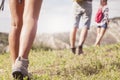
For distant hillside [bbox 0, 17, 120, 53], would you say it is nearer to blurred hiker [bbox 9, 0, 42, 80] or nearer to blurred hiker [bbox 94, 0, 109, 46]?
blurred hiker [bbox 94, 0, 109, 46]

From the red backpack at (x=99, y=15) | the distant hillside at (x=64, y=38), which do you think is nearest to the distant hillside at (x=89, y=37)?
the distant hillside at (x=64, y=38)

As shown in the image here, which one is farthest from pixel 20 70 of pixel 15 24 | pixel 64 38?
pixel 64 38

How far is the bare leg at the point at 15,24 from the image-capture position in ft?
19.5

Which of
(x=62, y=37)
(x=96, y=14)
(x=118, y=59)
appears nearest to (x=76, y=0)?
(x=118, y=59)

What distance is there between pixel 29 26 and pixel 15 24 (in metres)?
0.74

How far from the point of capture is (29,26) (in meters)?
5.40

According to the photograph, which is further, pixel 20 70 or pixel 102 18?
pixel 102 18

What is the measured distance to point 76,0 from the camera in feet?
33.2

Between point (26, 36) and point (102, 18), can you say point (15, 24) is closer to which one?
point (26, 36)

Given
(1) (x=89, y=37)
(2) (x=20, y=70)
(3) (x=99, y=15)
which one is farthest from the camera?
(1) (x=89, y=37)

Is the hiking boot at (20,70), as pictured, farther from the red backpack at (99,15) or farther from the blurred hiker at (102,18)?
the red backpack at (99,15)

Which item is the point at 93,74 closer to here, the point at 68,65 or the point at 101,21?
the point at 68,65

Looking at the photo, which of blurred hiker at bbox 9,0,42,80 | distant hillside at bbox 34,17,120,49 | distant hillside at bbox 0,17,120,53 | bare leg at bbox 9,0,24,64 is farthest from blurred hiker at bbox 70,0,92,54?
distant hillside at bbox 34,17,120,49

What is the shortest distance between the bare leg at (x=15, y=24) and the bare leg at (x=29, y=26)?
530mm
